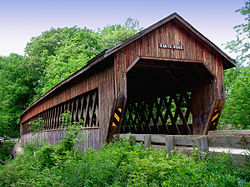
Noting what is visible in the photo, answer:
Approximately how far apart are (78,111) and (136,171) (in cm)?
813

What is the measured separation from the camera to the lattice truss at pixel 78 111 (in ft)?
35.1

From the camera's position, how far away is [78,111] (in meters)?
12.9

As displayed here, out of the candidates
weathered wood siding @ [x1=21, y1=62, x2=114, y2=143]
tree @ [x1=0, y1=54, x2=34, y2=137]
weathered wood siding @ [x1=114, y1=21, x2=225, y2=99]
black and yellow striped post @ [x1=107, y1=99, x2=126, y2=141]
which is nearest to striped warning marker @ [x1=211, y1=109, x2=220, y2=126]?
weathered wood siding @ [x1=114, y1=21, x2=225, y2=99]

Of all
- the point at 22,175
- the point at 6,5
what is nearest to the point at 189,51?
the point at 22,175

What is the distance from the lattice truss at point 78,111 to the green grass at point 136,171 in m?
3.08

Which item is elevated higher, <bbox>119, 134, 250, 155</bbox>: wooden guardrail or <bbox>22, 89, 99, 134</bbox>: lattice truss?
<bbox>22, 89, 99, 134</bbox>: lattice truss

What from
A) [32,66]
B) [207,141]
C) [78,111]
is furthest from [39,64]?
[207,141]

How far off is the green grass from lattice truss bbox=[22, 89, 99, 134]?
121 inches

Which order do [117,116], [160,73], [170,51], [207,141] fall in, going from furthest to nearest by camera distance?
1. [160,73]
2. [170,51]
3. [117,116]
4. [207,141]

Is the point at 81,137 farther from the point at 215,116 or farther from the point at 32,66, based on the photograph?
the point at 32,66

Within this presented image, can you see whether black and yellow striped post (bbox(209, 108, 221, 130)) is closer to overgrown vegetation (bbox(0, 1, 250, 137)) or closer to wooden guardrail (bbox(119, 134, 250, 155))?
wooden guardrail (bbox(119, 134, 250, 155))

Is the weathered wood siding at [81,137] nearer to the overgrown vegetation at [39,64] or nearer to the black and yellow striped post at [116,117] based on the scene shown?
the black and yellow striped post at [116,117]

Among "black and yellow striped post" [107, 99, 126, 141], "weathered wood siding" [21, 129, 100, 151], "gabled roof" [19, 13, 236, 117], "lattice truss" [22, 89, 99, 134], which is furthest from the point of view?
"lattice truss" [22, 89, 99, 134]

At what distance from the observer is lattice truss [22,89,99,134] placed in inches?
421
